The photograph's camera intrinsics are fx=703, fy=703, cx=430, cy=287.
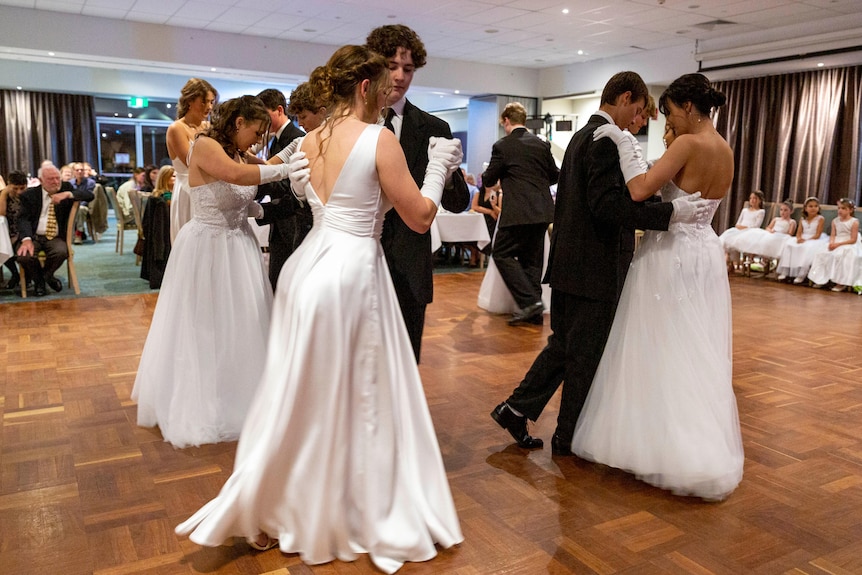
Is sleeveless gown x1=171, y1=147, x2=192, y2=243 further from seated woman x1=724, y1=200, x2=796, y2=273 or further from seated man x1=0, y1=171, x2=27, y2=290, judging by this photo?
seated woman x1=724, y1=200, x2=796, y2=273

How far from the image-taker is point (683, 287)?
2.70 meters

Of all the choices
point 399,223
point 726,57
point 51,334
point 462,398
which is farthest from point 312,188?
point 726,57

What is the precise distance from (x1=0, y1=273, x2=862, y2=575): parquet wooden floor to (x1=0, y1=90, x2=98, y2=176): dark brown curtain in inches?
504

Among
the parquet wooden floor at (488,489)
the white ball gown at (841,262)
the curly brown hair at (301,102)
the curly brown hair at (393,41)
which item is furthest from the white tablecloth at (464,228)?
the curly brown hair at (393,41)

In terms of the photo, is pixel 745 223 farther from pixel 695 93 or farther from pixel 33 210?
pixel 33 210

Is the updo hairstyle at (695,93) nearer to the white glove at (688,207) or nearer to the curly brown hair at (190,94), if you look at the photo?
the white glove at (688,207)

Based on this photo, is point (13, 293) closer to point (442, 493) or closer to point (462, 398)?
point (462, 398)

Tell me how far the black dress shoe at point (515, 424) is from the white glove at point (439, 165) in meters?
1.26

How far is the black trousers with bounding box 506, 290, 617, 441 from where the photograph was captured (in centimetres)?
286

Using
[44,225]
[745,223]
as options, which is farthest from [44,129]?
[745,223]

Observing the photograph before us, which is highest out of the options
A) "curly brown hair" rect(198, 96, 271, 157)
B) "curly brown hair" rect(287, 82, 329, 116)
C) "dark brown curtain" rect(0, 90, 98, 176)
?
"dark brown curtain" rect(0, 90, 98, 176)

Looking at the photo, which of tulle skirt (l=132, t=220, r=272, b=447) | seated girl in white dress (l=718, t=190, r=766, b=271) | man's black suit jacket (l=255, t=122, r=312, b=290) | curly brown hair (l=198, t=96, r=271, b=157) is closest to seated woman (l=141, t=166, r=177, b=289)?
man's black suit jacket (l=255, t=122, r=312, b=290)

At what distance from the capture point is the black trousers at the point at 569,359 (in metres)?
2.86

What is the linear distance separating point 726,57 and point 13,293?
1064cm
